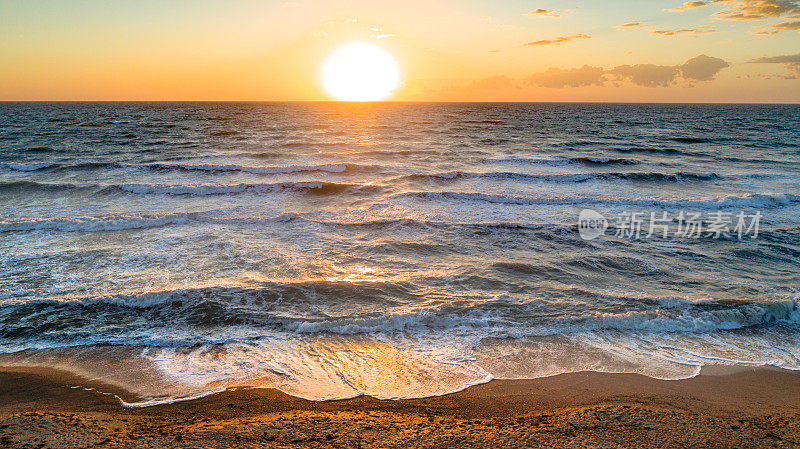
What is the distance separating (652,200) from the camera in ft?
50.9

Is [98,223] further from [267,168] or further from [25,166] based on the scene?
[25,166]

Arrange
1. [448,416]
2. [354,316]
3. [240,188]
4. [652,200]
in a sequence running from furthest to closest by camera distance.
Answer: [240,188], [652,200], [354,316], [448,416]

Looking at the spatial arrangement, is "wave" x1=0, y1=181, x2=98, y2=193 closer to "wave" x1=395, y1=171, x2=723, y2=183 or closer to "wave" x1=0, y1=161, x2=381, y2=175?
"wave" x1=0, y1=161, x2=381, y2=175

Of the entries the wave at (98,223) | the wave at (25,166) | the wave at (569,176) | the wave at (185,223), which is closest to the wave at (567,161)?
the wave at (569,176)

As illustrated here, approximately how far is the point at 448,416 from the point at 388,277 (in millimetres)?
4462

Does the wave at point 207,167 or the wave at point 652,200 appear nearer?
the wave at point 652,200

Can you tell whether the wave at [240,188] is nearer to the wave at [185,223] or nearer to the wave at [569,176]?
the wave at [569,176]

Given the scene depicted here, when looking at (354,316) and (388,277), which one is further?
(388,277)

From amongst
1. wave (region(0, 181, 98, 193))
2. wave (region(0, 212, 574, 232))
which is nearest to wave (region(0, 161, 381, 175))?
wave (region(0, 181, 98, 193))

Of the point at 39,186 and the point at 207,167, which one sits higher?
the point at 207,167

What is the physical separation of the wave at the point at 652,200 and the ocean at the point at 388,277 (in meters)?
0.10

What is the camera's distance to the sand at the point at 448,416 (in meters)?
3.91

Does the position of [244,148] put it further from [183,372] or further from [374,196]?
[183,372]

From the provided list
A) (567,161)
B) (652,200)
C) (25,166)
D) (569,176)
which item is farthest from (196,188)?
(567,161)
